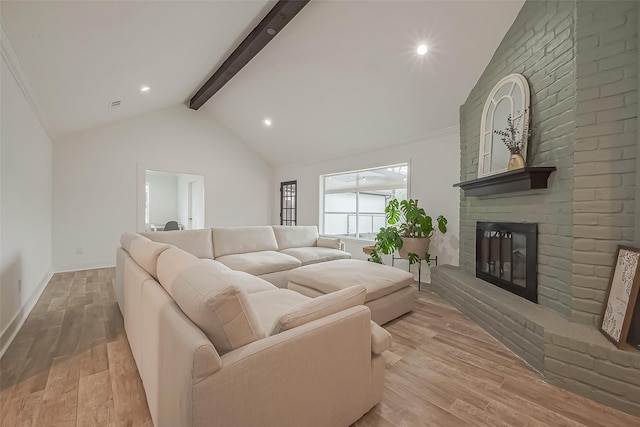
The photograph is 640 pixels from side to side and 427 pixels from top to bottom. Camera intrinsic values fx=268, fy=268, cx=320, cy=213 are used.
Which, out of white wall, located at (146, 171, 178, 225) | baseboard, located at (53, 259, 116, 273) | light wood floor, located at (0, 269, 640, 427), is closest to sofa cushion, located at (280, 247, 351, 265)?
light wood floor, located at (0, 269, 640, 427)

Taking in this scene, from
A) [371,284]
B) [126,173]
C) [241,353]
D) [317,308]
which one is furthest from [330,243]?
[126,173]

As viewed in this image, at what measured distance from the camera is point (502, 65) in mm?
2832

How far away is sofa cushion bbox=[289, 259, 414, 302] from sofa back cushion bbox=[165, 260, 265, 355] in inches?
58.1

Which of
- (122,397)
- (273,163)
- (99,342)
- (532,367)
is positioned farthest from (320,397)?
(273,163)

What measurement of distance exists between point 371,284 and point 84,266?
5261 mm

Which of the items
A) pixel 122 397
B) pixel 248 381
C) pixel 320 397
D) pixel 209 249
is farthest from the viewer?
pixel 209 249

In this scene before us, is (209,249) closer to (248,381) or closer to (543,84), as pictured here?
(248,381)

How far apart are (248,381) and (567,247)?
238cm

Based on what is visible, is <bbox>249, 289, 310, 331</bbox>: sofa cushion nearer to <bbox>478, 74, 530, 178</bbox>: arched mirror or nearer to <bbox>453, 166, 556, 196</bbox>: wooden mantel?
<bbox>453, 166, 556, 196</bbox>: wooden mantel

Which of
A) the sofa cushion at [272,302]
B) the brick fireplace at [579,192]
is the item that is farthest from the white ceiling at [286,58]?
the sofa cushion at [272,302]

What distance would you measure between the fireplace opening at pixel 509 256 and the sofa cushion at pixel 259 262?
7.50 ft

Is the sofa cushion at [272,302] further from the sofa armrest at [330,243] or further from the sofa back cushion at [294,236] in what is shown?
the sofa armrest at [330,243]

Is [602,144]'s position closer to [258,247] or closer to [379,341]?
[379,341]

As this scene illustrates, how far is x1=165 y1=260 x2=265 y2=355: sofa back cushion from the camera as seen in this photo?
3.20ft
